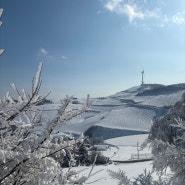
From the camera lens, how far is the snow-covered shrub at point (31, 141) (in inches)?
114

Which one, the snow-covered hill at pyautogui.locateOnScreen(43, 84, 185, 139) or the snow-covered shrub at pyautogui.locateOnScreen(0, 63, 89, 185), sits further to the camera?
the snow-covered hill at pyautogui.locateOnScreen(43, 84, 185, 139)

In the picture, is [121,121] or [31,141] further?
[121,121]

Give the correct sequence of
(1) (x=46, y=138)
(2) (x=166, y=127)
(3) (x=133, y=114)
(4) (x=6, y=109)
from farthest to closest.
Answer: (3) (x=133, y=114)
(2) (x=166, y=127)
(1) (x=46, y=138)
(4) (x=6, y=109)

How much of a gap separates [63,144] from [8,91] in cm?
76

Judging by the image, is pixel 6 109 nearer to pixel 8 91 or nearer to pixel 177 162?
pixel 8 91

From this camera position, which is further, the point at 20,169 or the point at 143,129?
the point at 143,129

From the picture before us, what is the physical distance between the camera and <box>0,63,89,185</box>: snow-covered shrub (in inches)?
114

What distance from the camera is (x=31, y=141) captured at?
10.6 ft

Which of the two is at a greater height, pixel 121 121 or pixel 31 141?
pixel 31 141

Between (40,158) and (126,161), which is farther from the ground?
(40,158)

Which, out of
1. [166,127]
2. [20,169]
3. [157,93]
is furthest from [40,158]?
[157,93]

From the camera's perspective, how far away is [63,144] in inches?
129

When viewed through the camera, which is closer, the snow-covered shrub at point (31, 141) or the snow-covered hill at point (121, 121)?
the snow-covered shrub at point (31, 141)

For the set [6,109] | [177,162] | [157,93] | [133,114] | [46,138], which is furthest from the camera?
[157,93]
